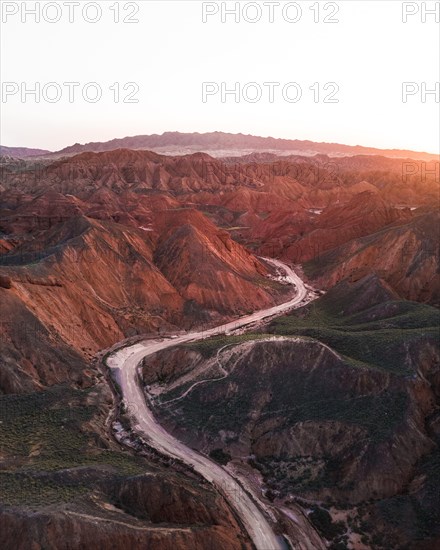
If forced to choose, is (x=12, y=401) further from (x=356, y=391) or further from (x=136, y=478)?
(x=356, y=391)

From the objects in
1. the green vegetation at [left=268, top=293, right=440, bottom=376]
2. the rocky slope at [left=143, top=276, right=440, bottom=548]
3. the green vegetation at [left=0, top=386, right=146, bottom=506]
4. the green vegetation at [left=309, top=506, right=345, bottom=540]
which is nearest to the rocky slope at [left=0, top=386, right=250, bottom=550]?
the green vegetation at [left=0, top=386, right=146, bottom=506]

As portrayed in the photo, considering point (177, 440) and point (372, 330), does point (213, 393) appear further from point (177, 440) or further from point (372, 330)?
point (372, 330)

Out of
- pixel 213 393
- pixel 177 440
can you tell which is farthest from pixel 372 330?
pixel 177 440

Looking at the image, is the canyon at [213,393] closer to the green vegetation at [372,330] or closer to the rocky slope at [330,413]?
the rocky slope at [330,413]

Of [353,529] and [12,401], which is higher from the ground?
[12,401]

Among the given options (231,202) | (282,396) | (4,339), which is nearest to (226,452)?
(282,396)

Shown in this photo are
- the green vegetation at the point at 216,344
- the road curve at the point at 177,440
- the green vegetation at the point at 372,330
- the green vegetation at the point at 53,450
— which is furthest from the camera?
the green vegetation at the point at 216,344

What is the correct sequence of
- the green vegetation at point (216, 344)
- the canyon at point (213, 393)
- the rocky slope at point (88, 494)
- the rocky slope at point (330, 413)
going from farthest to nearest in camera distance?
the green vegetation at point (216, 344) → the rocky slope at point (330, 413) → the canyon at point (213, 393) → the rocky slope at point (88, 494)

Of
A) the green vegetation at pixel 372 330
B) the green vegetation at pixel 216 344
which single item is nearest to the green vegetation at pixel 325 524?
the green vegetation at pixel 372 330
